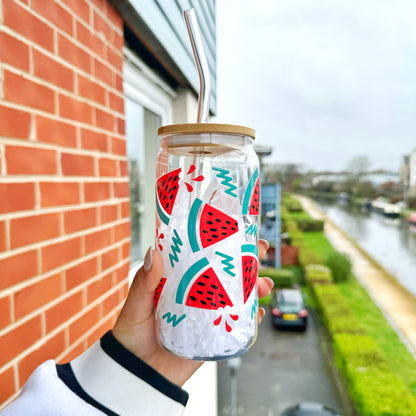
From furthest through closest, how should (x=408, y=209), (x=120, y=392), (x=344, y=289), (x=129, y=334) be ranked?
(x=408, y=209), (x=344, y=289), (x=129, y=334), (x=120, y=392)

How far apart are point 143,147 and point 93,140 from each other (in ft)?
5.60

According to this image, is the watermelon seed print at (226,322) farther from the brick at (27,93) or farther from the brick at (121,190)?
the brick at (121,190)

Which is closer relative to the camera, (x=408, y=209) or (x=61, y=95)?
(x=61, y=95)

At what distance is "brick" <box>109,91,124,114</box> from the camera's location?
171 cm

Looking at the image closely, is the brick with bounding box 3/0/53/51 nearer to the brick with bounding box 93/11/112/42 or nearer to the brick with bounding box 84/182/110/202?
the brick with bounding box 93/11/112/42

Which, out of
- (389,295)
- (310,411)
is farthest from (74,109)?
(389,295)

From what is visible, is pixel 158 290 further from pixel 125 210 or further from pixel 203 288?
pixel 125 210

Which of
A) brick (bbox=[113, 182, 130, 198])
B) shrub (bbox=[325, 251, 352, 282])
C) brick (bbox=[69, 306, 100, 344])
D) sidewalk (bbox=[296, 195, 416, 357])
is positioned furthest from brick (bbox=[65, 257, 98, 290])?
shrub (bbox=[325, 251, 352, 282])

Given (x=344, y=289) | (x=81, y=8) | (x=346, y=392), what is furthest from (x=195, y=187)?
(x=344, y=289)

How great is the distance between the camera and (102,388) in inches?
38.2

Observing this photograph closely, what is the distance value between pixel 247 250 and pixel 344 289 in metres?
15.4

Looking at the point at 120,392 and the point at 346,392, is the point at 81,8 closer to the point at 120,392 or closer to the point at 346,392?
the point at 120,392

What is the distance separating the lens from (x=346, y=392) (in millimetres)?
7703

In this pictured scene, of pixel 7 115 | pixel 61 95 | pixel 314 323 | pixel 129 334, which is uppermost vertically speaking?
pixel 61 95
